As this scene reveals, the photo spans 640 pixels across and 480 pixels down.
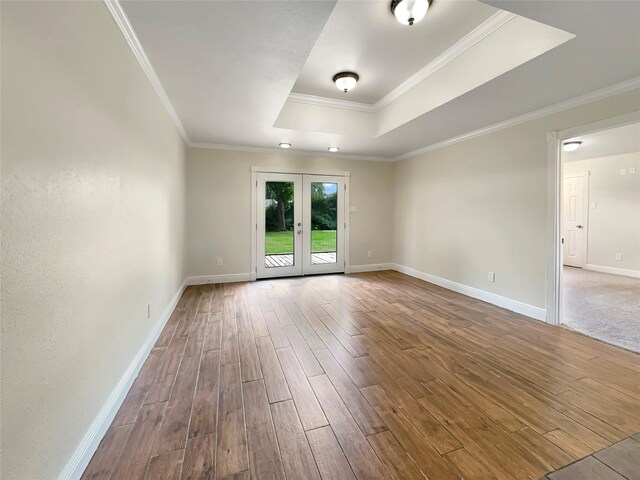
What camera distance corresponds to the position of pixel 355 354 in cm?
254

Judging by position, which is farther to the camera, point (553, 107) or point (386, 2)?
point (553, 107)

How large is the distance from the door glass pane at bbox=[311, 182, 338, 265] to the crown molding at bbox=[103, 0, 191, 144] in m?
2.97

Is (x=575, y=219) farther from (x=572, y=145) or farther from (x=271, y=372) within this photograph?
(x=271, y=372)

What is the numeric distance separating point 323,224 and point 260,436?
442cm

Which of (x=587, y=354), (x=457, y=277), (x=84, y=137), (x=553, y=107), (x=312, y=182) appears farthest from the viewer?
(x=312, y=182)

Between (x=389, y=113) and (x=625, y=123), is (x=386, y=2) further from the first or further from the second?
(x=625, y=123)

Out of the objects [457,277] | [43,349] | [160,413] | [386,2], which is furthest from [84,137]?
[457,277]

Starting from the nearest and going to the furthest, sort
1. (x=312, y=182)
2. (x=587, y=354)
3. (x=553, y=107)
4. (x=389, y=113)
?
(x=587, y=354), (x=553, y=107), (x=389, y=113), (x=312, y=182)

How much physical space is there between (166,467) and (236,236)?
408 centimetres

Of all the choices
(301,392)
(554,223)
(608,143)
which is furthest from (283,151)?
(608,143)

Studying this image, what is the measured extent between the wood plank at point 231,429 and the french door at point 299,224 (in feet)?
11.0

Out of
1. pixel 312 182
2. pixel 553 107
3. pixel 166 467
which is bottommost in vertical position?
pixel 166 467

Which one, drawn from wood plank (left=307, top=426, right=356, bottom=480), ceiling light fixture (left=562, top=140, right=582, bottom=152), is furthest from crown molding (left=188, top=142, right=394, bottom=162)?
wood plank (left=307, top=426, right=356, bottom=480)

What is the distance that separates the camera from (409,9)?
2.10 metres
